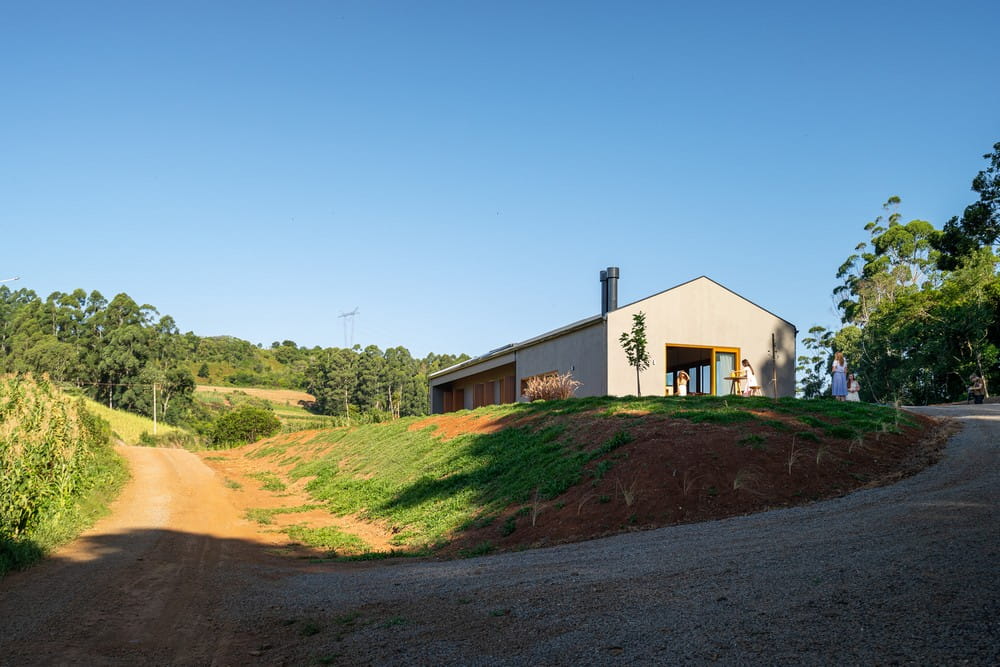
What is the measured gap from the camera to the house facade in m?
21.1

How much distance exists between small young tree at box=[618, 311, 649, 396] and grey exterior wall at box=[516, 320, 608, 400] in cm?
93

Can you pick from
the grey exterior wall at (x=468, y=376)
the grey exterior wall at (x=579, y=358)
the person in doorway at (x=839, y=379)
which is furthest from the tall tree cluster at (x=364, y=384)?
the person in doorway at (x=839, y=379)

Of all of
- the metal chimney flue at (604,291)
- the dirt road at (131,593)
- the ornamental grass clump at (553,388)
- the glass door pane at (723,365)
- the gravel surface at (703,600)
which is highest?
the metal chimney flue at (604,291)

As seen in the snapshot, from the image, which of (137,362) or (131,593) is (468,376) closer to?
(131,593)

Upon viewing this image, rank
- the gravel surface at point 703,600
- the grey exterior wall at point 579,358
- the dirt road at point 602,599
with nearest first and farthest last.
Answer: the gravel surface at point 703,600
the dirt road at point 602,599
the grey exterior wall at point 579,358

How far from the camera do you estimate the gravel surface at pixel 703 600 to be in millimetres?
4098

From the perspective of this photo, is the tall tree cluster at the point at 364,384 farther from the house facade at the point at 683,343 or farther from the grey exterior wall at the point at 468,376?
the house facade at the point at 683,343

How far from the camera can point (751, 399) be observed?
49.7 feet

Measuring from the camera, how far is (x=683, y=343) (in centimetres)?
2162

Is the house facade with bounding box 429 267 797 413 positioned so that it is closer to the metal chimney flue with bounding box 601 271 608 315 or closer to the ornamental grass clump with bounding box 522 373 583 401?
the metal chimney flue with bounding box 601 271 608 315

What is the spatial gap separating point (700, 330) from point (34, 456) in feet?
57.7

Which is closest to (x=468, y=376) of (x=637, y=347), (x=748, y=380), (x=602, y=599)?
(x=637, y=347)

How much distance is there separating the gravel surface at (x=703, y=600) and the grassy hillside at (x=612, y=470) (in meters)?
1.30

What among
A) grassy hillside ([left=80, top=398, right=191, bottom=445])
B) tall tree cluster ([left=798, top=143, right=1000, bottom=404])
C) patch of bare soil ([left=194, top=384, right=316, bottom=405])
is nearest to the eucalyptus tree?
tall tree cluster ([left=798, top=143, right=1000, bottom=404])
